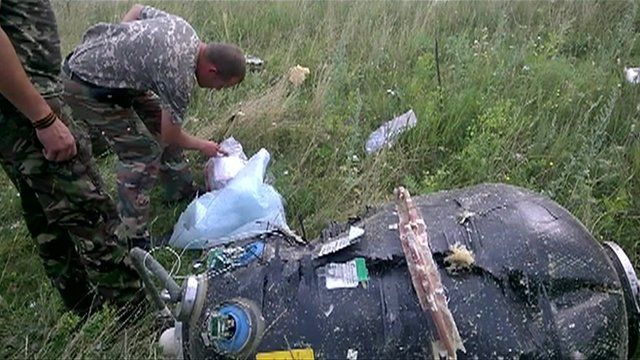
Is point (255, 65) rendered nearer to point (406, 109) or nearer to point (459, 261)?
point (406, 109)

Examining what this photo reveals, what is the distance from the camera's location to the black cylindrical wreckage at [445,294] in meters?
1.77

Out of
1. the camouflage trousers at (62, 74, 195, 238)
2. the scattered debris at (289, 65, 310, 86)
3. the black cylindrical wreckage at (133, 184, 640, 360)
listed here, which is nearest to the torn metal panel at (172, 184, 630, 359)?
the black cylindrical wreckage at (133, 184, 640, 360)

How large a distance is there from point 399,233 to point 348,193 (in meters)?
1.43

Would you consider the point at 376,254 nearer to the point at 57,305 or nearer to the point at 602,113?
the point at 57,305

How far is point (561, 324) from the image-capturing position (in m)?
1.80

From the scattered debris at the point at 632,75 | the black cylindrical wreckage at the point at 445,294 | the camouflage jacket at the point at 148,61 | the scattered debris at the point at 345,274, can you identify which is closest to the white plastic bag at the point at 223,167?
the camouflage jacket at the point at 148,61

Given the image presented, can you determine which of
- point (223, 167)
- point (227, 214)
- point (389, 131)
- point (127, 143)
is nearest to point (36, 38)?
point (127, 143)

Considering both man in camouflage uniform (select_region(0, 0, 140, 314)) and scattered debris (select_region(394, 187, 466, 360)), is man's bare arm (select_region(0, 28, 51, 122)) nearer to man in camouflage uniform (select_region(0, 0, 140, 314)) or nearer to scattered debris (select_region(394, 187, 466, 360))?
man in camouflage uniform (select_region(0, 0, 140, 314))

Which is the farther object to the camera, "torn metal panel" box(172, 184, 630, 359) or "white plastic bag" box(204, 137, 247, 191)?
"white plastic bag" box(204, 137, 247, 191)

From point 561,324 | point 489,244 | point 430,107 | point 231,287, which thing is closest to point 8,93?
point 231,287

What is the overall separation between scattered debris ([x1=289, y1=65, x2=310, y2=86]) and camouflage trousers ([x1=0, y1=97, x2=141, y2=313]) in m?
1.87

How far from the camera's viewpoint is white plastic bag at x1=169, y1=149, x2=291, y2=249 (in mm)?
3090

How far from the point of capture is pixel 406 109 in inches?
159

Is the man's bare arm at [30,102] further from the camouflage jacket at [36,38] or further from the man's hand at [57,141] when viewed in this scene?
the camouflage jacket at [36,38]
